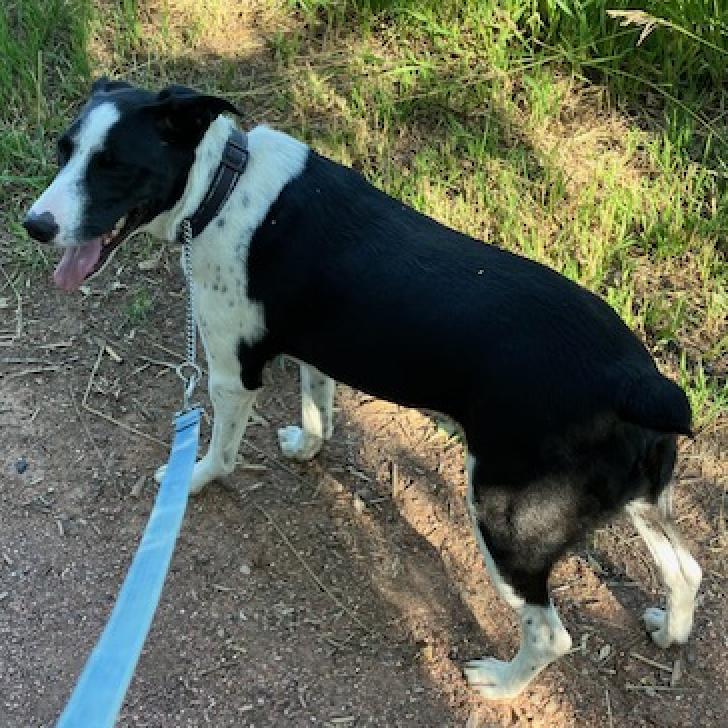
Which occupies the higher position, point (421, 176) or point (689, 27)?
point (689, 27)

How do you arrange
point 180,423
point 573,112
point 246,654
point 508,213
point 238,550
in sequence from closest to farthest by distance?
1. point 180,423
2. point 246,654
3. point 238,550
4. point 508,213
5. point 573,112

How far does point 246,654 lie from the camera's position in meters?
3.01

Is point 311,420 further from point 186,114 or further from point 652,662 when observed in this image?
point 652,662

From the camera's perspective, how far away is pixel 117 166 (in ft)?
8.64

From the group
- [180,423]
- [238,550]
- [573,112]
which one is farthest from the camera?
[573,112]

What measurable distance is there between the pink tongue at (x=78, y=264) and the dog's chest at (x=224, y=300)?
287mm

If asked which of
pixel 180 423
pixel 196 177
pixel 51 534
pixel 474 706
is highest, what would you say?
pixel 196 177

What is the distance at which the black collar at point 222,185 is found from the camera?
9.09 ft

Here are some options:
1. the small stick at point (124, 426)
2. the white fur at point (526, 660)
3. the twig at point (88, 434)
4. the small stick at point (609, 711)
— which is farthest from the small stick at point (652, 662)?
the twig at point (88, 434)

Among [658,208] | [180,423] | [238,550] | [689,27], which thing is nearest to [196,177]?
[180,423]

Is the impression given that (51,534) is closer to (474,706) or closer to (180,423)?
(180,423)

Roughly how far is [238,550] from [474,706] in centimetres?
96

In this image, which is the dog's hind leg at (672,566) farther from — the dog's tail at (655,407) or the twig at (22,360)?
the twig at (22,360)

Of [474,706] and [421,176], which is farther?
[421,176]
